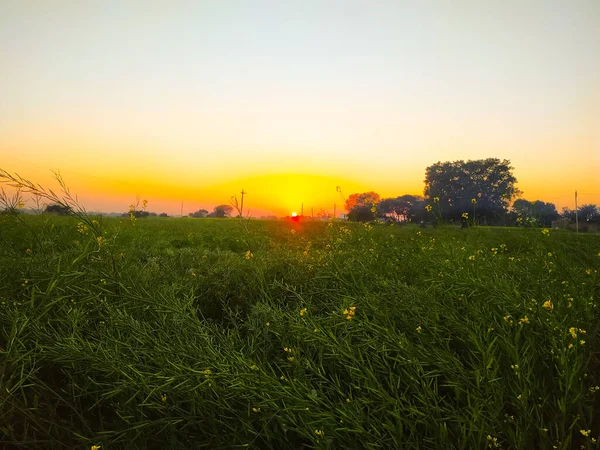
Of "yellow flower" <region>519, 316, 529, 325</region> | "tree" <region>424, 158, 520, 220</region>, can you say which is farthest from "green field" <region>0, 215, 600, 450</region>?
"tree" <region>424, 158, 520, 220</region>

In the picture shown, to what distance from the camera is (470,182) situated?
63.5 metres

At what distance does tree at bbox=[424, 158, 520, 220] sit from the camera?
59844mm

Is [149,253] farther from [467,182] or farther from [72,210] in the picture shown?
[467,182]

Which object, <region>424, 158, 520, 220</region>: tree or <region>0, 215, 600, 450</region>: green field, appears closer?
<region>0, 215, 600, 450</region>: green field

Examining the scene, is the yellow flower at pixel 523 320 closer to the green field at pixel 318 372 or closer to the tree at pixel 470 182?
the green field at pixel 318 372

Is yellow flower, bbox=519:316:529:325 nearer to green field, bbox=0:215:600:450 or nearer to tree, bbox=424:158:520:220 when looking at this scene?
green field, bbox=0:215:600:450

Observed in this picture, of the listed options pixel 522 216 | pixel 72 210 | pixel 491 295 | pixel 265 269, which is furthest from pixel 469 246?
pixel 72 210

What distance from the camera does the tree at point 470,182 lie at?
59.8m

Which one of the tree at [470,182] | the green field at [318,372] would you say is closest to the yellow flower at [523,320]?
the green field at [318,372]

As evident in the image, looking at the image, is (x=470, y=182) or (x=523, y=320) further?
(x=470, y=182)

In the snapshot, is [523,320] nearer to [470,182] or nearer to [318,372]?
[318,372]

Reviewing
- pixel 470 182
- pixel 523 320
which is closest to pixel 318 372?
pixel 523 320

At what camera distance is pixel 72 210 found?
2.71 metres

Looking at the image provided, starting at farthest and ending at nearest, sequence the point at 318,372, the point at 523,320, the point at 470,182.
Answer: the point at 470,182, the point at 523,320, the point at 318,372
